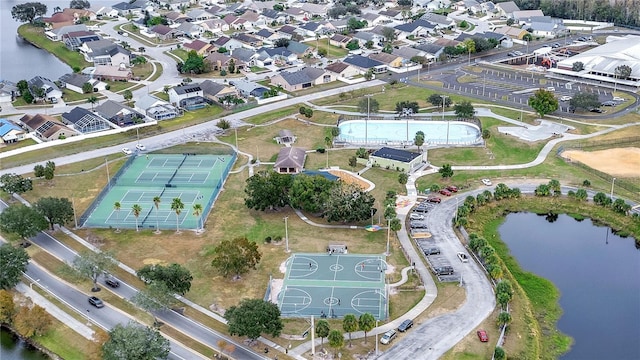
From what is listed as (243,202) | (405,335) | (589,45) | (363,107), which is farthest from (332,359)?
(589,45)

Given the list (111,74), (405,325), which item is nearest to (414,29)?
(111,74)

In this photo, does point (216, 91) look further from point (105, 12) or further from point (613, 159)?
point (105, 12)

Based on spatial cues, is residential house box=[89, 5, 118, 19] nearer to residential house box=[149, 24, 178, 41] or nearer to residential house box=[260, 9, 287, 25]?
residential house box=[149, 24, 178, 41]

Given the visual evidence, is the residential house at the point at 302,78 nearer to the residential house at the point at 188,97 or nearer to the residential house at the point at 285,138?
the residential house at the point at 188,97

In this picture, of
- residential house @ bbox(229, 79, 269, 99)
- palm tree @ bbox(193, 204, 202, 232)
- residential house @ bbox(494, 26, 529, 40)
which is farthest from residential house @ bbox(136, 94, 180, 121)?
residential house @ bbox(494, 26, 529, 40)

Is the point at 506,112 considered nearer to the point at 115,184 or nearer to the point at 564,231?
the point at 564,231
